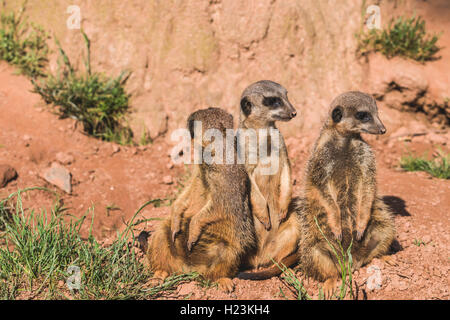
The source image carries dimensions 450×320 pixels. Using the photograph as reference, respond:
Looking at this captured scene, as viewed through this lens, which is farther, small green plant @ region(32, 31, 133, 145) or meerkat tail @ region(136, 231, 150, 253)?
small green plant @ region(32, 31, 133, 145)

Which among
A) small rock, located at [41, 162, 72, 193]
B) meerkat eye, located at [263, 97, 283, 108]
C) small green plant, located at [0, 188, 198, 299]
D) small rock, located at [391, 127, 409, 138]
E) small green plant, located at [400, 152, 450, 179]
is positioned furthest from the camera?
small rock, located at [391, 127, 409, 138]

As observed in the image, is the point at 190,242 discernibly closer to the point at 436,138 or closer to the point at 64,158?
the point at 64,158

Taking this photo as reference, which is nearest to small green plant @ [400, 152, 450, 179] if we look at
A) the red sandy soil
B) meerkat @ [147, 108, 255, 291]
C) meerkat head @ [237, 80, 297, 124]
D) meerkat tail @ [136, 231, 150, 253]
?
the red sandy soil

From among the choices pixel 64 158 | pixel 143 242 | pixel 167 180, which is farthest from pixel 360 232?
pixel 64 158

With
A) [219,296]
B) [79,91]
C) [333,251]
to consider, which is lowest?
[219,296]

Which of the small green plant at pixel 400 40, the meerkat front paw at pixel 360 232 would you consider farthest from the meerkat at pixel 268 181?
the small green plant at pixel 400 40

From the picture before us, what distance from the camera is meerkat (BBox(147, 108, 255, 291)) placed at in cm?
306

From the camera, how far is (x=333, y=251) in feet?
9.82

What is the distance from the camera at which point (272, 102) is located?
130 inches

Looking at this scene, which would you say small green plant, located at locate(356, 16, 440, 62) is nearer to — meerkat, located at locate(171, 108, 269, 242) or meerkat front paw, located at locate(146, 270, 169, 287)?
meerkat, located at locate(171, 108, 269, 242)

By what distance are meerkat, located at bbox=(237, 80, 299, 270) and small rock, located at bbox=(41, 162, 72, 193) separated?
1.81 meters

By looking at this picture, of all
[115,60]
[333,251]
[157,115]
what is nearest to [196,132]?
[333,251]

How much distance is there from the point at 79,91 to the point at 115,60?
0.53 metres

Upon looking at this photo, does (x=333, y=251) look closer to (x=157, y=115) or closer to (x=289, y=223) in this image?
(x=289, y=223)
